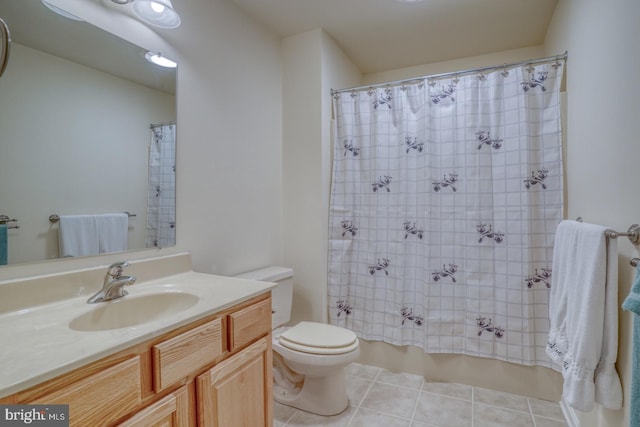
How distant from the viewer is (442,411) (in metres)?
1.83

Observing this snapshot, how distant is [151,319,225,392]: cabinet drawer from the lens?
91 centimetres

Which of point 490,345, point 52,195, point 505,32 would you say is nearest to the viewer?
point 52,195

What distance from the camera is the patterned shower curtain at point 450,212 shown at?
6.21ft

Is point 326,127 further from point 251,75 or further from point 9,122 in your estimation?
point 9,122

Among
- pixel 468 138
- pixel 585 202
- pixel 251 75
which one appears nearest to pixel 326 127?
pixel 251 75

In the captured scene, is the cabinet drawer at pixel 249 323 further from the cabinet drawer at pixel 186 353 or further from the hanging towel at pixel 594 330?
the hanging towel at pixel 594 330

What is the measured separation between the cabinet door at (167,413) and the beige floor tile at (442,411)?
4.37ft

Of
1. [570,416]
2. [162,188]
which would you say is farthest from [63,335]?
[570,416]

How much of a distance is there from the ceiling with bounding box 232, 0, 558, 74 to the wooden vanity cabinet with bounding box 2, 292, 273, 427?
1.80m

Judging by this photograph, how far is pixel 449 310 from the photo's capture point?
210 cm

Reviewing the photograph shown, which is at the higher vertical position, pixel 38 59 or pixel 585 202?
pixel 38 59

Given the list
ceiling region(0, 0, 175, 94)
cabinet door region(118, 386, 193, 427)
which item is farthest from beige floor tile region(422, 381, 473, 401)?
ceiling region(0, 0, 175, 94)

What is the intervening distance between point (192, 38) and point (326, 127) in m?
1.03

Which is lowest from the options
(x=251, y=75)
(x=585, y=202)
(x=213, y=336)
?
(x=213, y=336)
